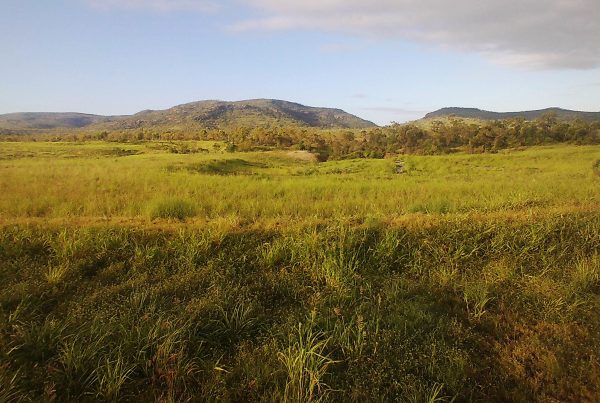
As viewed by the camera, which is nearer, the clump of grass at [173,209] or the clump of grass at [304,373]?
the clump of grass at [304,373]

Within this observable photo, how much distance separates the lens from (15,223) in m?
7.44

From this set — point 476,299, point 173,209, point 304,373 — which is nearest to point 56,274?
point 304,373

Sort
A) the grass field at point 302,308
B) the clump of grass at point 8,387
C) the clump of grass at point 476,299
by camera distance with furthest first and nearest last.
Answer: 1. the clump of grass at point 476,299
2. the grass field at point 302,308
3. the clump of grass at point 8,387

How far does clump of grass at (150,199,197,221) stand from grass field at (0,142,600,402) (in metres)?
0.17

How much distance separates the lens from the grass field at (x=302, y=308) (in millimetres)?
3953

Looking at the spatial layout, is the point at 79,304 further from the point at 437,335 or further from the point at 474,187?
the point at 474,187

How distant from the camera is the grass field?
395 cm

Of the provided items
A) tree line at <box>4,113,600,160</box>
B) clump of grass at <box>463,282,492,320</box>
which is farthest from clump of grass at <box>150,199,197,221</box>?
tree line at <box>4,113,600,160</box>

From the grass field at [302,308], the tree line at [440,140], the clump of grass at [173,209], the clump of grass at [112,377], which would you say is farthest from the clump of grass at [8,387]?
Answer: the tree line at [440,140]

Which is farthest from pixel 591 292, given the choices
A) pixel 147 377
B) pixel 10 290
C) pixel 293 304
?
pixel 10 290

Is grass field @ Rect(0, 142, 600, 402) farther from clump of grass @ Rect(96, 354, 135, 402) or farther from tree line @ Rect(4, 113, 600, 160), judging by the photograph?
tree line @ Rect(4, 113, 600, 160)

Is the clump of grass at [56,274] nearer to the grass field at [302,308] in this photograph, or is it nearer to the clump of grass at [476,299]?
the grass field at [302,308]

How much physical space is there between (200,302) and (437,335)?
10.1 ft

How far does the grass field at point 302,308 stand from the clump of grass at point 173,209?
0.17 m
